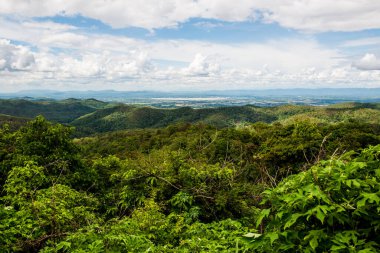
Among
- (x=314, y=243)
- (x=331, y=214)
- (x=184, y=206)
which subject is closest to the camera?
(x=314, y=243)

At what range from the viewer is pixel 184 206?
9.49 metres

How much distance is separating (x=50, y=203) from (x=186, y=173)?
4.66 m

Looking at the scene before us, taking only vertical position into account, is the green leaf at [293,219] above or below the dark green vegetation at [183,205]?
above

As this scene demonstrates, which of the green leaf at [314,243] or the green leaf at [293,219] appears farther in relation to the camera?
the green leaf at [293,219]

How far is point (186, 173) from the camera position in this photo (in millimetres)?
10789

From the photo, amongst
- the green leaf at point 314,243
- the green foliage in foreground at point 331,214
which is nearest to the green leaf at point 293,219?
the green foliage in foreground at point 331,214

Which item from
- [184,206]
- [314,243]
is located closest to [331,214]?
[314,243]

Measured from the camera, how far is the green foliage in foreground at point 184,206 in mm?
3576

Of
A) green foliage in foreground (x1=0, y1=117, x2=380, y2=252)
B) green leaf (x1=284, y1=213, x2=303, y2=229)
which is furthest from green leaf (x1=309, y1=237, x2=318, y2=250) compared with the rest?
green leaf (x1=284, y1=213, x2=303, y2=229)

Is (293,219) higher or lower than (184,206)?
higher

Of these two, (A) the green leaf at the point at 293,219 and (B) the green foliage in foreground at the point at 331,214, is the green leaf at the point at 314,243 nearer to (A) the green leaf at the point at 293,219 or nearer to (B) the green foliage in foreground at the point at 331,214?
(B) the green foliage in foreground at the point at 331,214

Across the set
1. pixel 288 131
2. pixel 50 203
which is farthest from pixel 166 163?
pixel 288 131

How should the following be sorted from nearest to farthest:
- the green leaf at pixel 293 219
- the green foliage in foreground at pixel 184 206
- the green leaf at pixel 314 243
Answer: the green leaf at pixel 314 243 < the green leaf at pixel 293 219 < the green foliage in foreground at pixel 184 206

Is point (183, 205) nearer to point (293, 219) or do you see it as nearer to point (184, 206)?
point (184, 206)
